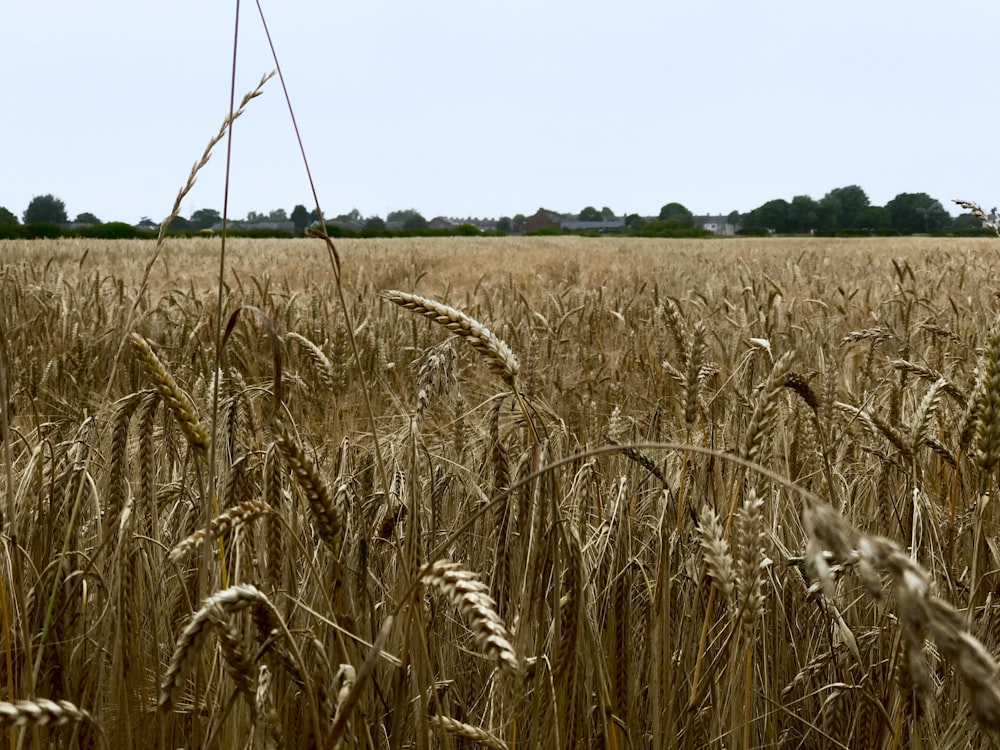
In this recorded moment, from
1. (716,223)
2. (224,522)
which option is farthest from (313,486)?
(716,223)

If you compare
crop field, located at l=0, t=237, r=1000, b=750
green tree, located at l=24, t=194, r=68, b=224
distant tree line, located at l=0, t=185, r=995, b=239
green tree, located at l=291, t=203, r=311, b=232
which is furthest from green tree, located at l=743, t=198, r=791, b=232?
crop field, located at l=0, t=237, r=1000, b=750

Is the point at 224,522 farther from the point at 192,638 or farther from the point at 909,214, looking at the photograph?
the point at 909,214

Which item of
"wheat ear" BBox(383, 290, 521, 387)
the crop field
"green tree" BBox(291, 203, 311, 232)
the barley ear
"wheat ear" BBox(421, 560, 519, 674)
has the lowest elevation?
the crop field

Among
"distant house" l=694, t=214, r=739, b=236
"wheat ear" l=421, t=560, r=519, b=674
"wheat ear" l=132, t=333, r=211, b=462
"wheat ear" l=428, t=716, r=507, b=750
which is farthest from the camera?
"distant house" l=694, t=214, r=739, b=236

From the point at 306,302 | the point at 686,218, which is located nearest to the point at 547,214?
the point at 686,218

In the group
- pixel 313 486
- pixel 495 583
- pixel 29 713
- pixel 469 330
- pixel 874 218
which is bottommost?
pixel 495 583

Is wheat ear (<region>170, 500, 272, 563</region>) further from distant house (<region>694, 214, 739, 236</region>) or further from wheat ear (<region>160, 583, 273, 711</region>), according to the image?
distant house (<region>694, 214, 739, 236</region>)

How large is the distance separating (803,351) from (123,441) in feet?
9.18

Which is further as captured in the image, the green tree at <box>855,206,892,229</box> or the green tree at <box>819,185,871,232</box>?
the green tree at <box>819,185,871,232</box>

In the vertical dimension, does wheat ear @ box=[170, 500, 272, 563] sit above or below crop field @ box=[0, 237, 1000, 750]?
above

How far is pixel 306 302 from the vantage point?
18.4 feet

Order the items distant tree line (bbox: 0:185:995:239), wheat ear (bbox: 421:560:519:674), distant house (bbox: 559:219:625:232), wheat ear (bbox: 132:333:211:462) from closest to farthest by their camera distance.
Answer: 1. wheat ear (bbox: 421:560:519:674)
2. wheat ear (bbox: 132:333:211:462)
3. distant tree line (bbox: 0:185:995:239)
4. distant house (bbox: 559:219:625:232)

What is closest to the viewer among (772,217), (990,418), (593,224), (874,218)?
(990,418)

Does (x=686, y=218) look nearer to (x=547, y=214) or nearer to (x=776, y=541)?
(x=547, y=214)
